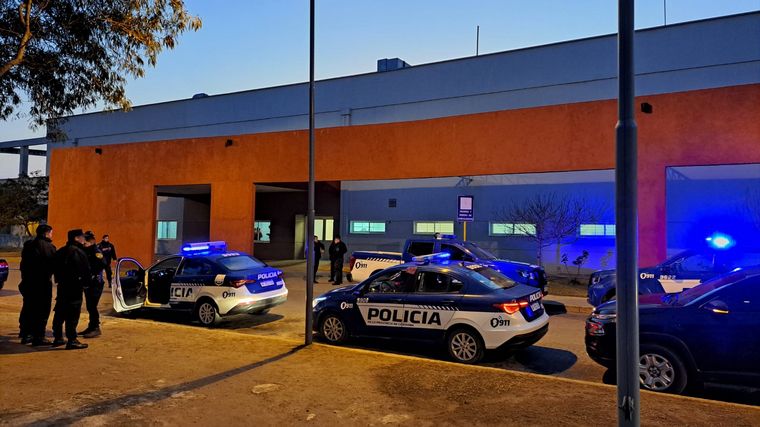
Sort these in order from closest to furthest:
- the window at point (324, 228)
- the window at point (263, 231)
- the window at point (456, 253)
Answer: the window at point (456, 253)
the window at point (324, 228)
the window at point (263, 231)

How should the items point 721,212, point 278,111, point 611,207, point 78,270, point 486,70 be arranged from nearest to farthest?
point 78,270 → point 721,212 → point 611,207 → point 486,70 → point 278,111

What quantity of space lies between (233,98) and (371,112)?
10212 mm

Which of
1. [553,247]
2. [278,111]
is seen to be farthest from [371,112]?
[553,247]

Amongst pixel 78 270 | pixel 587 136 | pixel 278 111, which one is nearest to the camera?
Result: pixel 78 270

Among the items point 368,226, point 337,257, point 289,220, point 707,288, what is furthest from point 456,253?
point 289,220

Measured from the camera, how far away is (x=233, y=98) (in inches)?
1378

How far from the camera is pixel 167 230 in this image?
115ft

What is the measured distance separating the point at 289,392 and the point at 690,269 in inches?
331

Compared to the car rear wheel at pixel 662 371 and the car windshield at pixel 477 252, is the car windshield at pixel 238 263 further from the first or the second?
the car rear wheel at pixel 662 371

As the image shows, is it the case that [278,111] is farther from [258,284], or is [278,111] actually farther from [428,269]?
[428,269]

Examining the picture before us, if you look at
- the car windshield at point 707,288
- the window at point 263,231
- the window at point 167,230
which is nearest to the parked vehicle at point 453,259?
the car windshield at point 707,288

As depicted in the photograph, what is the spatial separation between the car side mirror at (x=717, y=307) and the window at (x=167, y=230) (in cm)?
3277

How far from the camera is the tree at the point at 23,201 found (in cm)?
3809

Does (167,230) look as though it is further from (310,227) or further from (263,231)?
(310,227)
